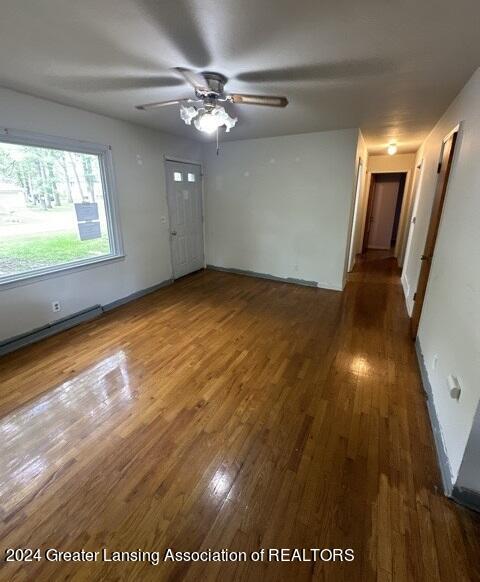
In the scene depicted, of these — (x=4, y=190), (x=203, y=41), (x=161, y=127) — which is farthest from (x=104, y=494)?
(x=161, y=127)

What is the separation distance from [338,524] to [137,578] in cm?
94

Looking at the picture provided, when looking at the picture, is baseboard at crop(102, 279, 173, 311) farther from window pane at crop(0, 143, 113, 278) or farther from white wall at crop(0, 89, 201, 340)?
window pane at crop(0, 143, 113, 278)

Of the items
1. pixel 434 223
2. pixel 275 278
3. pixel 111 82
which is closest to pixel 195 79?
pixel 111 82

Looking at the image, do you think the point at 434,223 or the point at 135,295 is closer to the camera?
the point at 434,223

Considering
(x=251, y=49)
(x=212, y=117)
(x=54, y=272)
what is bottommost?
(x=54, y=272)

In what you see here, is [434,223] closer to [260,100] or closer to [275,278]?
[260,100]

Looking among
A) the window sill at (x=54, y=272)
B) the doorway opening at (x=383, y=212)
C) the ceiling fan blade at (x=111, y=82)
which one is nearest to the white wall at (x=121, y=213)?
the window sill at (x=54, y=272)

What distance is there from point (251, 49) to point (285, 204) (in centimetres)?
301

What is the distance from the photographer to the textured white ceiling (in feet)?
4.59

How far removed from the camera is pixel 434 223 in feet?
9.26

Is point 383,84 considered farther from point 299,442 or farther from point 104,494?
point 104,494

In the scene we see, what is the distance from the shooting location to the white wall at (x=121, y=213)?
278 cm

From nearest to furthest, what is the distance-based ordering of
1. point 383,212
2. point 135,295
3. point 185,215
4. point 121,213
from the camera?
point 121,213 < point 135,295 < point 185,215 < point 383,212

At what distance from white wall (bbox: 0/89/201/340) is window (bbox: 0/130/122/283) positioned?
0.14 metres
